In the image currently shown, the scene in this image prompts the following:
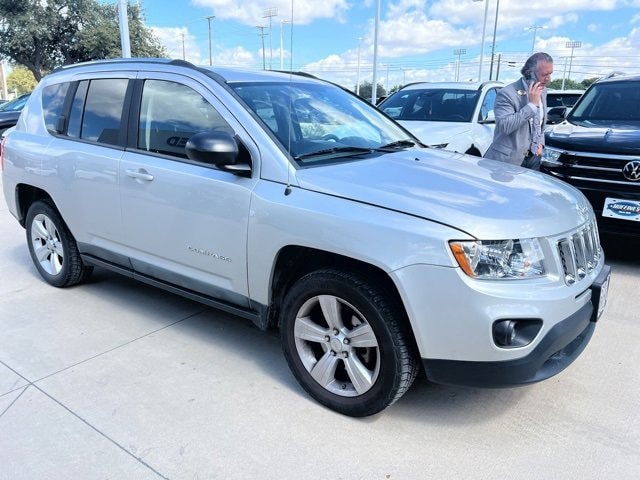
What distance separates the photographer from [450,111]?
7352 mm

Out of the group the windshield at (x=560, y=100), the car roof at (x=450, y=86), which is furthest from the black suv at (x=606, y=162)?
the windshield at (x=560, y=100)

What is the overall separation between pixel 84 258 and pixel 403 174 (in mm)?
2789

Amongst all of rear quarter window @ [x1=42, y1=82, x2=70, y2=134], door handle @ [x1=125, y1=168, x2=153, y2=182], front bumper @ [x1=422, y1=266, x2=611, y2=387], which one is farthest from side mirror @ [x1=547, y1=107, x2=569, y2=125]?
rear quarter window @ [x1=42, y1=82, x2=70, y2=134]

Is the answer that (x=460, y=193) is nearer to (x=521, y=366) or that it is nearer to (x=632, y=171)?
(x=521, y=366)

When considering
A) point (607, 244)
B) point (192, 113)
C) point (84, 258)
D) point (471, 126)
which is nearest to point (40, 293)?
point (84, 258)

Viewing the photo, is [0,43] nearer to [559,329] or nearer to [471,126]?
[471,126]

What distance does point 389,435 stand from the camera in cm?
263

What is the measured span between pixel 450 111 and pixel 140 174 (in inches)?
202

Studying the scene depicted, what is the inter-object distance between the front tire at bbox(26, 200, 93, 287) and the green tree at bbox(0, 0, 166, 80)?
1106 inches

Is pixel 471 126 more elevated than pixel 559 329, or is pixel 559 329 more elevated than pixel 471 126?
pixel 471 126

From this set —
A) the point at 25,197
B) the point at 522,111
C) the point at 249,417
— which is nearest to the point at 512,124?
the point at 522,111

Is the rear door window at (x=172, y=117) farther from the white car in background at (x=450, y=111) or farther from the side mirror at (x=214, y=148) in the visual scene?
the white car in background at (x=450, y=111)

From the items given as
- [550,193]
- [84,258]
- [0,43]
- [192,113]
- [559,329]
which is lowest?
[84,258]

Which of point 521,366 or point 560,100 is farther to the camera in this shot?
point 560,100
